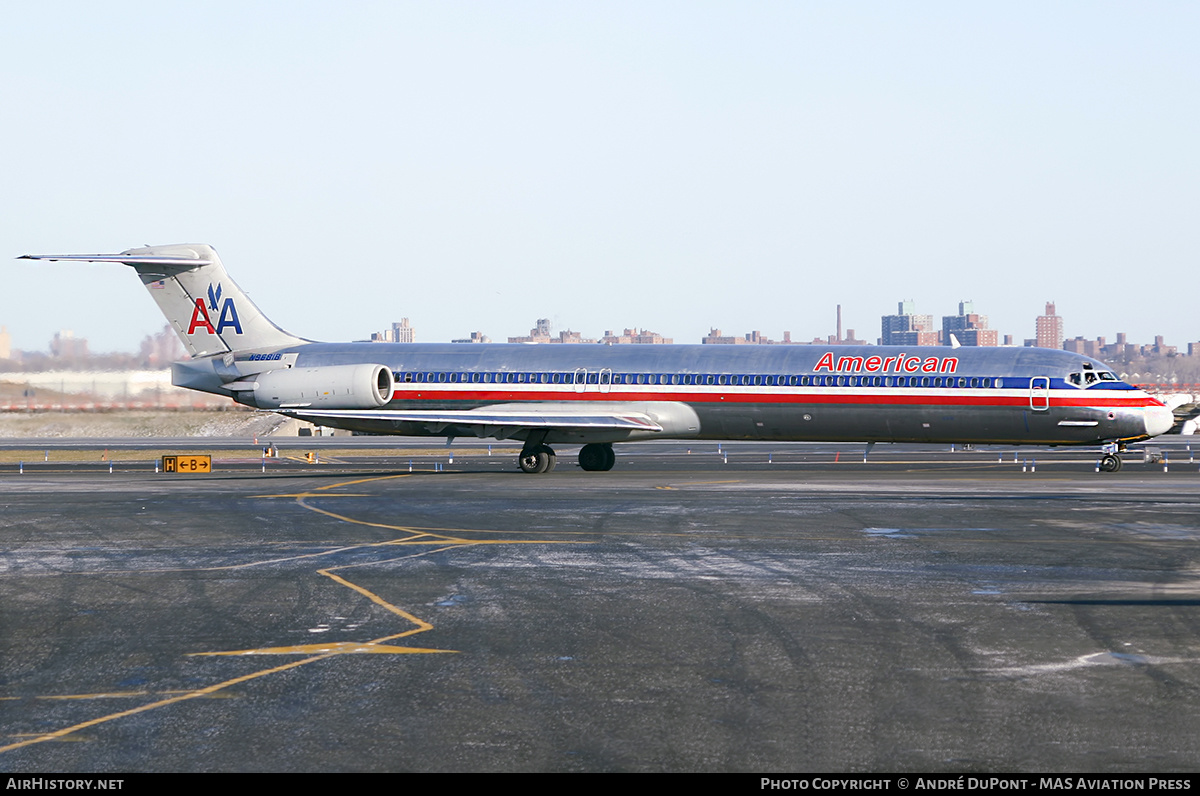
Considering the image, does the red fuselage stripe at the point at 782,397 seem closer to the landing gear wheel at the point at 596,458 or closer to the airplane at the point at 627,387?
the airplane at the point at 627,387

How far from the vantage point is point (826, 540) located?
22359 mm

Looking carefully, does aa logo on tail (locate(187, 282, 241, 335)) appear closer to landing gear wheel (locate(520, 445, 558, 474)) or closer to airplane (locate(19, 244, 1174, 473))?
airplane (locate(19, 244, 1174, 473))

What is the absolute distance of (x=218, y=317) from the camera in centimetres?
4303

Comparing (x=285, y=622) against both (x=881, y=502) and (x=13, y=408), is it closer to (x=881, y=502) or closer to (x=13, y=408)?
(x=881, y=502)

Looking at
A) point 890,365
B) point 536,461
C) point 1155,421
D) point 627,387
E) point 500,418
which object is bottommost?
point 536,461

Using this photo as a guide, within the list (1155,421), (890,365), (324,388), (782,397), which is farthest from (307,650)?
(1155,421)

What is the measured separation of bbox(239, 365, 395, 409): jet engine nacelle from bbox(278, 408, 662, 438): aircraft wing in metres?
0.26

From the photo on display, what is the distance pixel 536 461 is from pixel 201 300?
43.0ft

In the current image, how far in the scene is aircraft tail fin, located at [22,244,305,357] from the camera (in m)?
42.7

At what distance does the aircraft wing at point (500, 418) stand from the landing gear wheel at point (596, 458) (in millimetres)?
2296

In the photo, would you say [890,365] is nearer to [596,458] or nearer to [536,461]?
[596,458]

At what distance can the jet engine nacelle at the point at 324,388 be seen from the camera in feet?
132

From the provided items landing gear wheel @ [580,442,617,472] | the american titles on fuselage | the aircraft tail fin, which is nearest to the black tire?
landing gear wheel @ [580,442,617,472]

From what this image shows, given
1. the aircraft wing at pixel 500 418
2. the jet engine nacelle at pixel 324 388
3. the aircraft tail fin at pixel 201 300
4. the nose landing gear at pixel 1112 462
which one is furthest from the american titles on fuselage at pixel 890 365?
the aircraft tail fin at pixel 201 300
